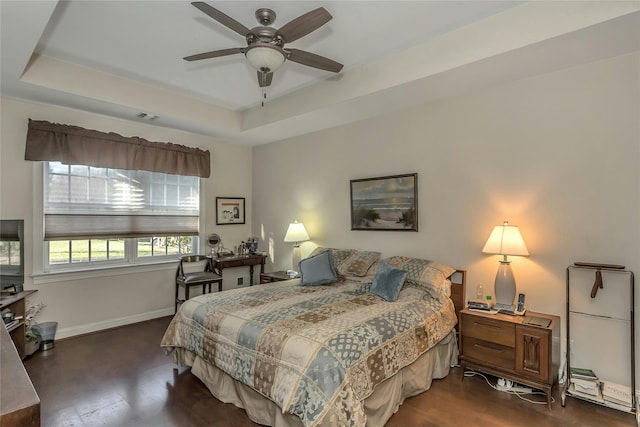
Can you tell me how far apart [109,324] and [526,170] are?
483 cm

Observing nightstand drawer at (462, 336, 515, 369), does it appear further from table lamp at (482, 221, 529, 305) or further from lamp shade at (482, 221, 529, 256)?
lamp shade at (482, 221, 529, 256)

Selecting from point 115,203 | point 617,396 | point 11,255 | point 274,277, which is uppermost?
point 115,203

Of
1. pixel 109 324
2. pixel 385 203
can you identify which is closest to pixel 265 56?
pixel 385 203

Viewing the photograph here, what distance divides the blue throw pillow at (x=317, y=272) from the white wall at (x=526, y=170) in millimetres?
693

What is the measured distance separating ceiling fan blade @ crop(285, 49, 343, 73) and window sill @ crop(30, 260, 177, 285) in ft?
11.1

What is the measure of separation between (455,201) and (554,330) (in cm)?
136

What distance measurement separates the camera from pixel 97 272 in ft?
13.1

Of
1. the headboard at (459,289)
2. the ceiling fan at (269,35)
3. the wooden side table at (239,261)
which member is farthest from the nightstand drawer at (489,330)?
the wooden side table at (239,261)

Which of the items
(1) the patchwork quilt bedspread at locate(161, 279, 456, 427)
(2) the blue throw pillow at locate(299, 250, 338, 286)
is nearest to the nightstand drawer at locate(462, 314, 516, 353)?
(1) the patchwork quilt bedspread at locate(161, 279, 456, 427)

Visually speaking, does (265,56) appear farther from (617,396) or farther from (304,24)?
(617,396)

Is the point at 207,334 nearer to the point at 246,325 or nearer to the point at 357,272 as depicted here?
the point at 246,325

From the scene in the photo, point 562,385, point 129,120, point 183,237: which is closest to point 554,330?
point 562,385

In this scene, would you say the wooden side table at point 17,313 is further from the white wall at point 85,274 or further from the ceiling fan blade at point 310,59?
the ceiling fan blade at point 310,59

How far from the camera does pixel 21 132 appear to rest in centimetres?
348
